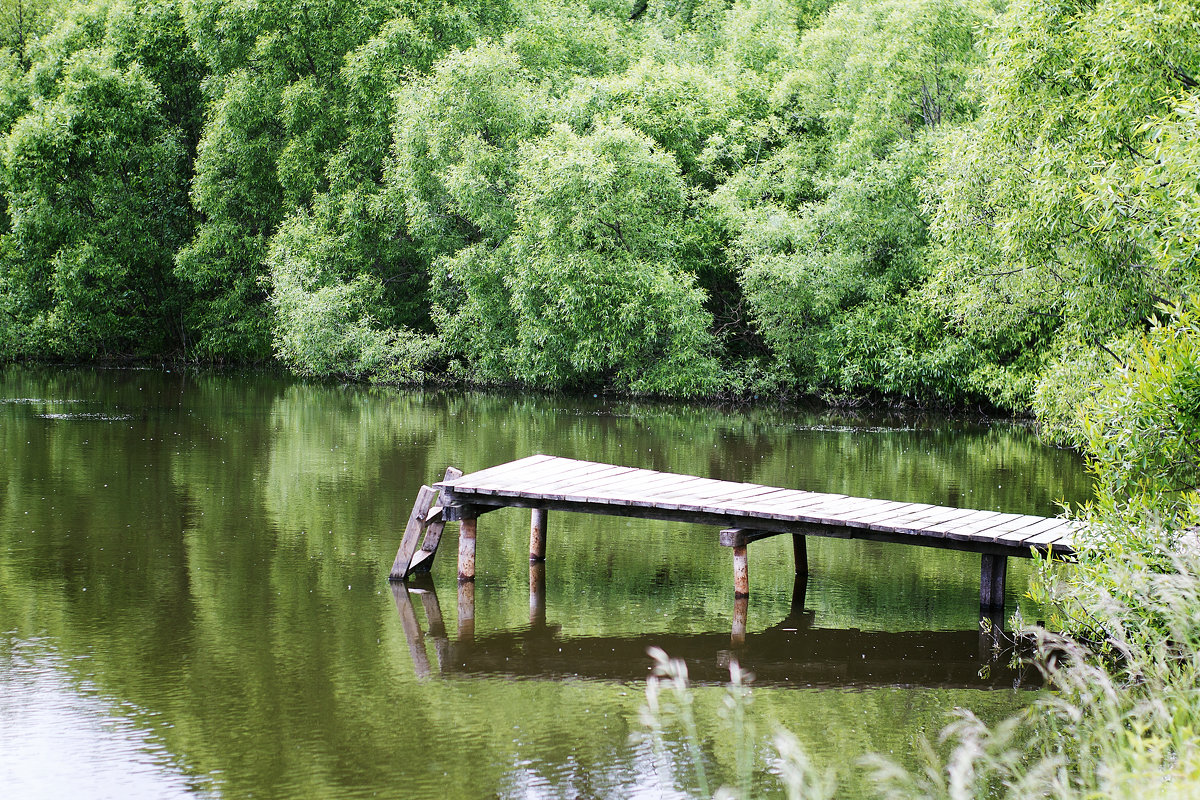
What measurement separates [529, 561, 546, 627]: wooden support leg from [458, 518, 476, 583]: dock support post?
0.62m

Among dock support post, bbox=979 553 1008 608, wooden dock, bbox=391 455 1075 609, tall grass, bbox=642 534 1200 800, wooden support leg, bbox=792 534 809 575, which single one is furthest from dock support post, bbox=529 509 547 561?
dock support post, bbox=979 553 1008 608

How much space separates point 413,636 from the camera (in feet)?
32.0

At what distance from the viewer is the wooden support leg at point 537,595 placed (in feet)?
34.1

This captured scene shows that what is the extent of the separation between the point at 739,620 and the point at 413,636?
9.42ft

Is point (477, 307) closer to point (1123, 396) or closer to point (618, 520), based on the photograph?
point (618, 520)

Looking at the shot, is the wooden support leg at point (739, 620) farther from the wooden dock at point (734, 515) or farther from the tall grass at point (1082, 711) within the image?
the tall grass at point (1082, 711)

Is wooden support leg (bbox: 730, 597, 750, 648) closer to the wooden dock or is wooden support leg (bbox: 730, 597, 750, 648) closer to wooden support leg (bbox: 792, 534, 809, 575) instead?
the wooden dock

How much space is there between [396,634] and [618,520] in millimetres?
5780

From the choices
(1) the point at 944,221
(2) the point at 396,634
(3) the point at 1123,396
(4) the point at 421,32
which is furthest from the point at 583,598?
(4) the point at 421,32

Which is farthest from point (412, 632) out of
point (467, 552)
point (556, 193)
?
point (556, 193)

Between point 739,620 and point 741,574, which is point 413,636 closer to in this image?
point 739,620

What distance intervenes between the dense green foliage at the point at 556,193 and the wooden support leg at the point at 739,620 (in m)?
7.36

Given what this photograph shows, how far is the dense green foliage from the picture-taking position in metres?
25.0

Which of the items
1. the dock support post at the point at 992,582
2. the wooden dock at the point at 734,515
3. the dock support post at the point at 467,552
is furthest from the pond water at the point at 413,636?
the wooden dock at the point at 734,515
